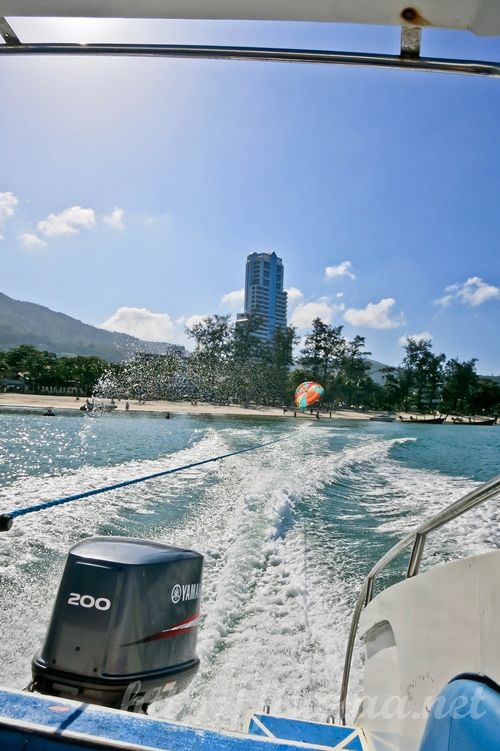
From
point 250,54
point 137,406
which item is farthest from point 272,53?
point 137,406

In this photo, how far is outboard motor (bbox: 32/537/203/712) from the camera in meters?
0.84

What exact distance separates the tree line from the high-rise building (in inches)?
281

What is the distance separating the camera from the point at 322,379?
3353 cm

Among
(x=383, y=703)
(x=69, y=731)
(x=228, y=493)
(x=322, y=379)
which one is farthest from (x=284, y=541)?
(x=322, y=379)

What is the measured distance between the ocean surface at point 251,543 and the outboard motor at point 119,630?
0.81m

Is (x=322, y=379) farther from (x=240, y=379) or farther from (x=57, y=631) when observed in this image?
(x=57, y=631)

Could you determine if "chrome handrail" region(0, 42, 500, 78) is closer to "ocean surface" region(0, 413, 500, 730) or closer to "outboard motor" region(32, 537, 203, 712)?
"outboard motor" region(32, 537, 203, 712)

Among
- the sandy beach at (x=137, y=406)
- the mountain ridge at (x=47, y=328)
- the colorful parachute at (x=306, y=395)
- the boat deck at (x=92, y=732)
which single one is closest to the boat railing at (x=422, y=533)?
the boat deck at (x=92, y=732)

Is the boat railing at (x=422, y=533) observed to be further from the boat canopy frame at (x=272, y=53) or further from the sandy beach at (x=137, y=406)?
the sandy beach at (x=137, y=406)

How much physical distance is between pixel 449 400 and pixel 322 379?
8.91m

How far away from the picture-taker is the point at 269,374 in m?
31.6

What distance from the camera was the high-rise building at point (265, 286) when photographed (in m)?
42.2

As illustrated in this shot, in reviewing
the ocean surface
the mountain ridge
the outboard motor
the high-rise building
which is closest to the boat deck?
the outboard motor

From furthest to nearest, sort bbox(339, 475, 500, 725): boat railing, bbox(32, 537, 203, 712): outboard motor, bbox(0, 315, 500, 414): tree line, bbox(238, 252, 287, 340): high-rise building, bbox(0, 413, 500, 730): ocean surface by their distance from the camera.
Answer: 1. bbox(238, 252, 287, 340): high-rise building
2. bbox(0, 315, 500, 414): tree line
3. bbox(0, 413, 500, 730): ocean surface
4. bbox(32, 537, 203, 712): outboard motor
5. bbox(339, 475, 500, 725): boat railing
